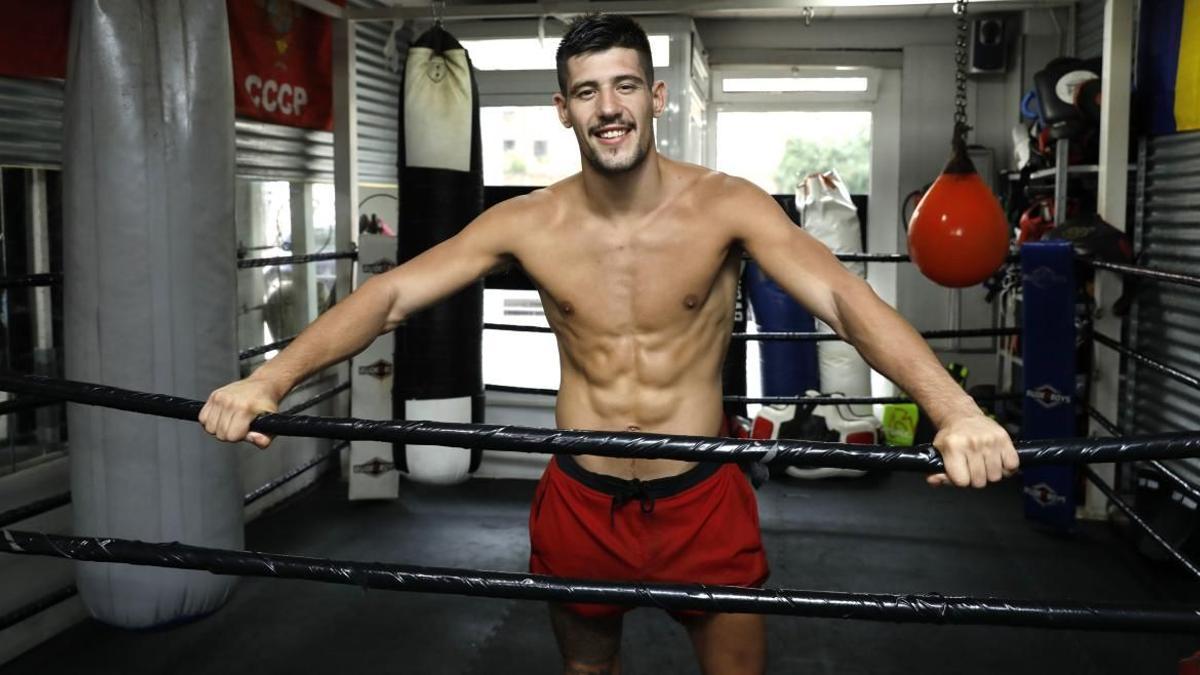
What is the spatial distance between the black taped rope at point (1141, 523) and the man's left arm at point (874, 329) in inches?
59.6

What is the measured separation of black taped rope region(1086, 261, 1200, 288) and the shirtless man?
62.2 inches

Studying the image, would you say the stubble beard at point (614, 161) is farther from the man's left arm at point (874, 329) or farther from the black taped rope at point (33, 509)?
the black taped rope at point (33, 509)

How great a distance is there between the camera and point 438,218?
13.1 ft

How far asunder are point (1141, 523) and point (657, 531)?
2.02 meters

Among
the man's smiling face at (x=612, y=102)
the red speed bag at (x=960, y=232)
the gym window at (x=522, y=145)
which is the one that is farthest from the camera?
the gym window at (x=522, y=145)

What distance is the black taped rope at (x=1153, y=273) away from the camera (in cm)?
288

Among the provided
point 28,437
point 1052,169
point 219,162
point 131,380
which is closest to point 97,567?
point 131,380

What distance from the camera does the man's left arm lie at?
3.87 ft

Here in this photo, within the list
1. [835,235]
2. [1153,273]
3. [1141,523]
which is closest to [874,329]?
[1153,273]

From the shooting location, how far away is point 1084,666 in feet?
9.11

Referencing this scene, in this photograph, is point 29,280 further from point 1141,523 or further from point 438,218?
point 1141,523

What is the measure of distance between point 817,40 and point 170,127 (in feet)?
17.2

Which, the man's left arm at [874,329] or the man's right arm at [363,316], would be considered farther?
the man's right arm at [363,316]

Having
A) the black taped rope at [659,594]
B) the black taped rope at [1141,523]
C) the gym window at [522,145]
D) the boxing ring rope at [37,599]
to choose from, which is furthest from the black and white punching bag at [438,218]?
the black taped rope at [659,594]
